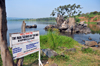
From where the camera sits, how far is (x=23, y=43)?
360 cm

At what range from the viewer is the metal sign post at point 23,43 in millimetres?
3322

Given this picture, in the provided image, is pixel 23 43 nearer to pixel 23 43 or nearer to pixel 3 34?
pixel 23 43

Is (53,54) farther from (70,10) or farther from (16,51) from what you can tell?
(70,10)

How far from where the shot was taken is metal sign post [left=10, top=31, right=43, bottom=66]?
3322 mm

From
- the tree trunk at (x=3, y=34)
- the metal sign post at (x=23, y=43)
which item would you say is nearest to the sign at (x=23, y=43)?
the metal sign post at (x=23, y=43)

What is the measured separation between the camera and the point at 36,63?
15.1 ft

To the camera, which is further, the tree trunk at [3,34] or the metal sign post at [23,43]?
the metal sign post at [23,43]

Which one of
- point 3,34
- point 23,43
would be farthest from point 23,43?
point 3,34

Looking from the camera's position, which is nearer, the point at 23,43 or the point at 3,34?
the point at 3,34

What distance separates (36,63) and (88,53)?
3627 mm

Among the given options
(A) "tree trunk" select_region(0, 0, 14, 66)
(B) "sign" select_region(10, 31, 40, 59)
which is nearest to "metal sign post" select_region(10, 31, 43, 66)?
(B) "sign" select_region(10, 31, 40, 59)

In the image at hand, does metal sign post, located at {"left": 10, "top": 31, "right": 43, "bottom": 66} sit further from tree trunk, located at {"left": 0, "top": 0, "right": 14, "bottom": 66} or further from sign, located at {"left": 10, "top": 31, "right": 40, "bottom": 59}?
tree trunk, located at {"left": 0, "top": 0, "right": 14, "bottom": 66}

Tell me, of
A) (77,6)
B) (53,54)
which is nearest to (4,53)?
(53,54)

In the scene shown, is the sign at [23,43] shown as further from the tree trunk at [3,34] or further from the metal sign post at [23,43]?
the tree trunk at [3,34]
